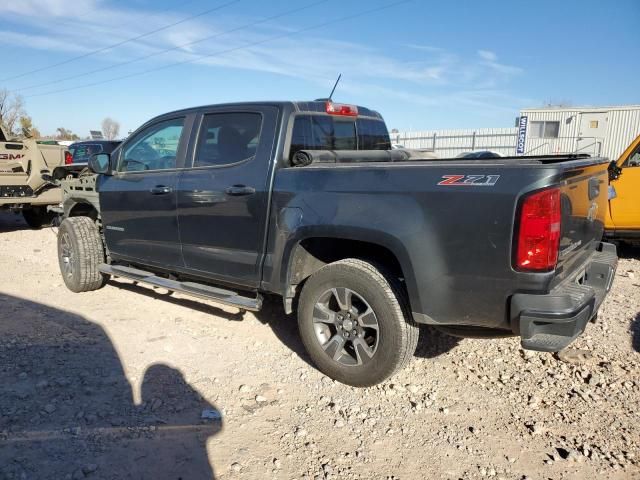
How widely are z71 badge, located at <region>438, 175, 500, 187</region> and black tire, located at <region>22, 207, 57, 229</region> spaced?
30.4ft

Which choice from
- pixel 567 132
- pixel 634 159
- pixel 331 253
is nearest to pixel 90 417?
pixel 331 253

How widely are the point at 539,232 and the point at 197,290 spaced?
2.76 meters

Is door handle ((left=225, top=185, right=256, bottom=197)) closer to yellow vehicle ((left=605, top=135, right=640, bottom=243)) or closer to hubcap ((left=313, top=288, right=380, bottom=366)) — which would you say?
hubcap ((left=313, top=288, right=380, bottom=366))

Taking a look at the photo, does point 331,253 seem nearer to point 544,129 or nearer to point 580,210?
point 580,210

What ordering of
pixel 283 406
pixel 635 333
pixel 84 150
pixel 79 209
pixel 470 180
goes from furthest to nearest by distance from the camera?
1. pixel 84 150
2. pixel 79 209
3. pixel 635 333
4. pixel 283 406
5. pixel 470 180

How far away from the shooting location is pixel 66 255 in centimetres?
555

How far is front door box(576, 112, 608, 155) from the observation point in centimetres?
2389

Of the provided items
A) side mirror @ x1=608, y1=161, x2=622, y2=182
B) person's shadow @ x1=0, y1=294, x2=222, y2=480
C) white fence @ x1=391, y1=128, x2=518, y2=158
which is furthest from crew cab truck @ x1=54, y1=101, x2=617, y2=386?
white fence @ x1=391, y1=128, x2=518, y2=158

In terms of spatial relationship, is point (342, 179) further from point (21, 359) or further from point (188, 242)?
point (21, 359)

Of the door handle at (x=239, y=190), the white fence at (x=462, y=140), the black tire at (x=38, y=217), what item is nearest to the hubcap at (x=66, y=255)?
the door handle at (x=239, y=190)

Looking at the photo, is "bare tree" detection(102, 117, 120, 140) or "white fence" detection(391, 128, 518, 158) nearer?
"white fence" detection(391, 128, 518, 158)

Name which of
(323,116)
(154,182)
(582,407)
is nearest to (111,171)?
(154,182)

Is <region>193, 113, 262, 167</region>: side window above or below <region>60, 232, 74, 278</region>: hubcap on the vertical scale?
above

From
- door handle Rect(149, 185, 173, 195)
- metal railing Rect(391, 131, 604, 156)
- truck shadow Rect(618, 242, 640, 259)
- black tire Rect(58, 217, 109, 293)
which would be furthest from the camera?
metal railing Rect(391, 131, 604, 156)
